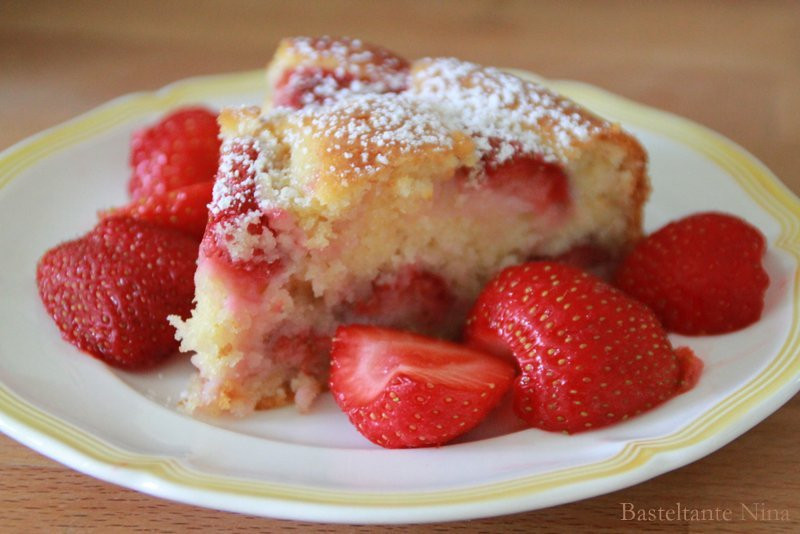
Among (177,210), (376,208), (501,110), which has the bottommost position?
(177,210)

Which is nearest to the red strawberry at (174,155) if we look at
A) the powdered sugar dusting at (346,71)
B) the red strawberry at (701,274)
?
the powdered sugar dusting at (346,71)

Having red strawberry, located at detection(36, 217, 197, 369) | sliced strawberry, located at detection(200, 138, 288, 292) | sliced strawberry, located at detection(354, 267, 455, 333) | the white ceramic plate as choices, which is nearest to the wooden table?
the white ceramic plate

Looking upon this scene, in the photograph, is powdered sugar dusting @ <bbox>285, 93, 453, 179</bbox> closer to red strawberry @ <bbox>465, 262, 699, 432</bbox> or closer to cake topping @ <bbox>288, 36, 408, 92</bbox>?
cake topping @ <bbox>288, 36, 408, 92</bbox>

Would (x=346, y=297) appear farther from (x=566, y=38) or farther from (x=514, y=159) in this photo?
(x=566, y=38)

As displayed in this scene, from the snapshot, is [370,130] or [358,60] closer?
[370,130]

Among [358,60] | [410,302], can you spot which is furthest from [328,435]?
[358,60]

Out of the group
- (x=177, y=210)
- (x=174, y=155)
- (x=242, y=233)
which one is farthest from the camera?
(x=174, y=155)

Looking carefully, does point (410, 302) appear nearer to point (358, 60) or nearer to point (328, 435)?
point (328, 435)
